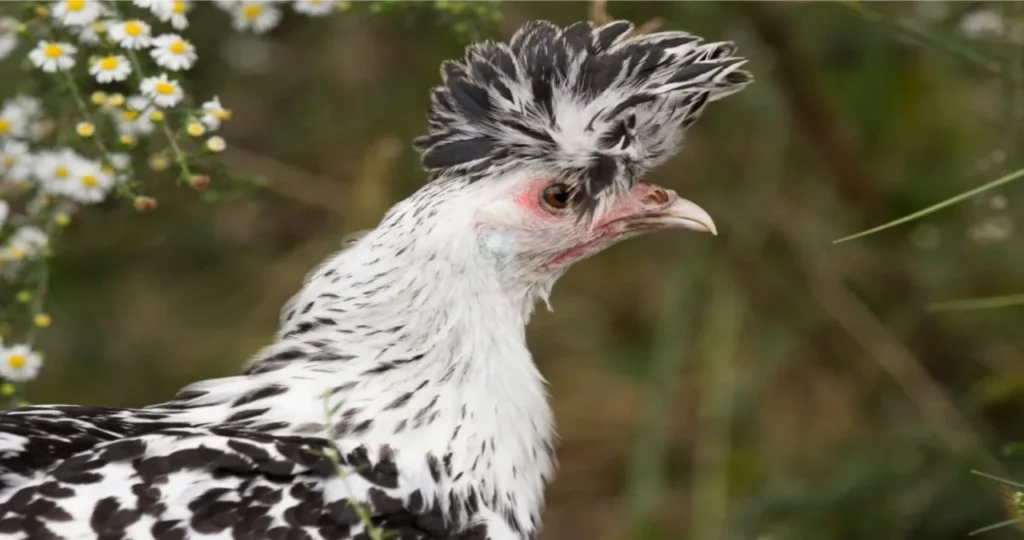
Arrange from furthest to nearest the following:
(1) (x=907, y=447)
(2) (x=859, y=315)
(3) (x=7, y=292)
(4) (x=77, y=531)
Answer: (2) (x=859, y=315) < (1) (x=907, y=447) < (3) (x=7, y=292) < (4) (x=77, y=531)

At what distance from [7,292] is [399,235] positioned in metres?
0.70

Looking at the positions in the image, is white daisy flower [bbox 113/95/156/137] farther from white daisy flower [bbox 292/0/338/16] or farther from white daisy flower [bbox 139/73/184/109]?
white daisy flower [bbox 292/0/338/16]

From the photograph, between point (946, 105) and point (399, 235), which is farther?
point (946, 105)

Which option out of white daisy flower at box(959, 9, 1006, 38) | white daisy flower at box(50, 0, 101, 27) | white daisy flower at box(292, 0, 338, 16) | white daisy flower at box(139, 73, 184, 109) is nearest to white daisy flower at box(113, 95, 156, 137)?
white daisy flower at box(139, 73, 184, 109)

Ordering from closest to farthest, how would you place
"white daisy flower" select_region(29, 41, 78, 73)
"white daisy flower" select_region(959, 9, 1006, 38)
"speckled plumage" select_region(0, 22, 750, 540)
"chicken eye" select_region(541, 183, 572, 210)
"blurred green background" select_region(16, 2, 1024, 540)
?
"speckled plumage" select_region(0, 22, 750, 540) → "chicken eye" select_region(541, 183, 572, 210) → "white daisy flower" select_region(29, 41, 78, 73) → "white daisy flower" select_region(959, 9, 1006, 38) → "blurred green background" select_region(16, 2, 1024, 540)

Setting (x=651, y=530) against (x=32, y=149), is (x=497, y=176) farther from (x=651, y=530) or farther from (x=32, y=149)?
(x=651, y=530)

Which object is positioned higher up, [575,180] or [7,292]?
[7,292]

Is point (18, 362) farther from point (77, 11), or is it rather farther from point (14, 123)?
point (77, 11)

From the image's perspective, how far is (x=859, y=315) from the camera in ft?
9.85

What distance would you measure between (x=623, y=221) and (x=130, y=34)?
0.74 meters

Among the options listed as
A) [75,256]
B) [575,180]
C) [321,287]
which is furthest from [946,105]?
[75,256]

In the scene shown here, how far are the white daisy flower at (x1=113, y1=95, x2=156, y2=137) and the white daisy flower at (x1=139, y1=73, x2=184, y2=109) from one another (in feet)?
0.08

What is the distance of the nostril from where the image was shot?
1.79 m

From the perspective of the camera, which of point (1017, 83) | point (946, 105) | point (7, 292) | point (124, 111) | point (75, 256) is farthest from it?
point (75, 256)
